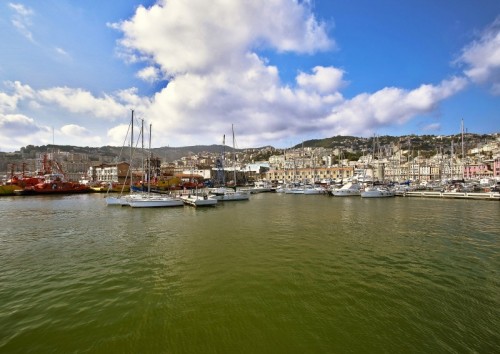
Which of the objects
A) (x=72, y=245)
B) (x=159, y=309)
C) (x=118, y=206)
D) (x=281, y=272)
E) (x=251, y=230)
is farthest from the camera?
(x=118, y=206)

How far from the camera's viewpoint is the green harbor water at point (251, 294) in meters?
6.39

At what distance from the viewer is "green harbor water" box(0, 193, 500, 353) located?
6.39m

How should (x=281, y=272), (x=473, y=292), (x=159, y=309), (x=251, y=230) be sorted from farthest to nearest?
(x=251, y=230)
(x=281, y=272)
(x=473, y=292)
(x=159, y=309)

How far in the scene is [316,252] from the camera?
13914mm

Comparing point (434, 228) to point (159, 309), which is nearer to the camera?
point (159, 309)

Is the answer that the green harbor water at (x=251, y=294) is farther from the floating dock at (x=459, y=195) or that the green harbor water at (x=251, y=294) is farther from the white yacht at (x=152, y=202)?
the floating dock at (x=459, y=195)

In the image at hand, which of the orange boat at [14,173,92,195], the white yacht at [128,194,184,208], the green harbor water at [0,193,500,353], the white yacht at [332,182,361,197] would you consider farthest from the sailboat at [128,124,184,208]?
the orange boat at [14,173,92,195]

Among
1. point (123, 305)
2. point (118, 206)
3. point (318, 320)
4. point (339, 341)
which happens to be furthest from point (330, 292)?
point (118, 206)

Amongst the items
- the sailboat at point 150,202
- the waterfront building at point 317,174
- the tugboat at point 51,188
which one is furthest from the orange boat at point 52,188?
the waterfront building at point 317,174

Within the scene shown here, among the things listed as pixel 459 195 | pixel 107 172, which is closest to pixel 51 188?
pixel 107 172

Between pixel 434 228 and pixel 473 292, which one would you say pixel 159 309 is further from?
pixel 434 228

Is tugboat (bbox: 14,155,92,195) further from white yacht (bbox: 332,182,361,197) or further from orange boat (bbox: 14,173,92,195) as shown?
white yacht (bbox: 332,182,361,197)

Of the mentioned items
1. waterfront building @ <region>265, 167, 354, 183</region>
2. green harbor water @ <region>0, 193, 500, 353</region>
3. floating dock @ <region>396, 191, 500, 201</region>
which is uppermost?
waterfront building @ <region>265, 167, 354, 183</region>

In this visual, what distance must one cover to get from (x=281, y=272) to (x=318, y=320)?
381 centimetres
